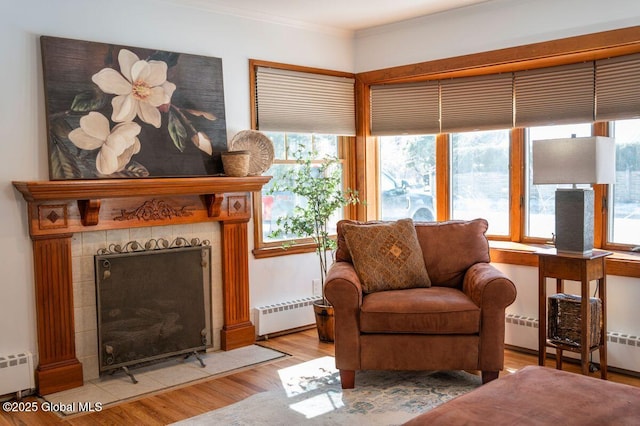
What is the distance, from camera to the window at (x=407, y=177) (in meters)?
5.12

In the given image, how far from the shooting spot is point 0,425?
10.4 feet

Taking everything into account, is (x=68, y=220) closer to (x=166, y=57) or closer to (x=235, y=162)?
(x=235, y=162)

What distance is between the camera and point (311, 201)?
4652 mm

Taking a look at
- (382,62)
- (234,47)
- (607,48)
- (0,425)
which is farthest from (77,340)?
(607,48)

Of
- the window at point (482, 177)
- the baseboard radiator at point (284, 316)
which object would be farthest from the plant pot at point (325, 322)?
the window at point (482, 177)

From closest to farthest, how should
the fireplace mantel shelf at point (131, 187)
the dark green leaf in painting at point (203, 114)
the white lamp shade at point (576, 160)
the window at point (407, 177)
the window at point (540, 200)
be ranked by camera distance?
the fireplace mantel shelf at point (131, 187), the white lamp shade at point (576, 160), the dark green leaf in painting at point (203, 114), the window at point (540, 200), the window at point (407, 177)

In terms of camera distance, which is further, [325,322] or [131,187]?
[325,322]

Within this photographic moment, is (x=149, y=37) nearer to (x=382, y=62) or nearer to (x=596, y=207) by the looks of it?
(x=382, y=62)

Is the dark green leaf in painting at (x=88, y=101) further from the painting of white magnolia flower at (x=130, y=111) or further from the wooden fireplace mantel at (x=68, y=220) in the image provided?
the wooden fireplace mantel at (x=68, y=220)

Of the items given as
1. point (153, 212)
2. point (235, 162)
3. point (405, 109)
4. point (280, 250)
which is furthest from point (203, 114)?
point (405, 109)

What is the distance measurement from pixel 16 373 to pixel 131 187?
122cm

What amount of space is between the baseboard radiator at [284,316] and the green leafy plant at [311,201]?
0.77ft

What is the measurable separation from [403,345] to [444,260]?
0.75m

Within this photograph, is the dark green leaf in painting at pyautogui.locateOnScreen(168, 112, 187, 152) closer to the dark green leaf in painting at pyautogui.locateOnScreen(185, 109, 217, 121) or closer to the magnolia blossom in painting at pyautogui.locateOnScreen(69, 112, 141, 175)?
the dark green leaf in painting at pyautogui.locateOnScreen(185, 109, 217, 121)
